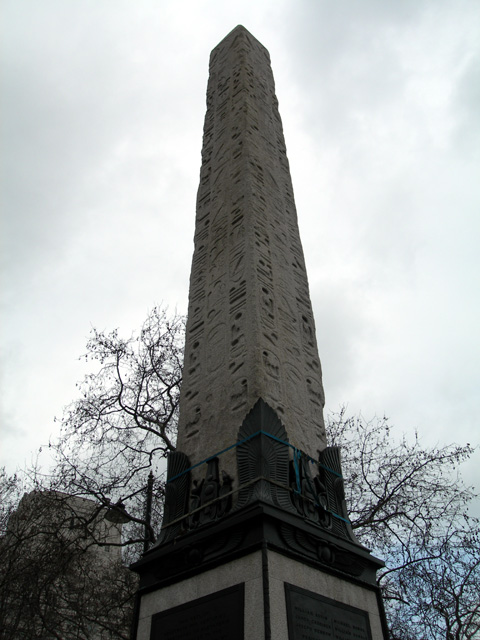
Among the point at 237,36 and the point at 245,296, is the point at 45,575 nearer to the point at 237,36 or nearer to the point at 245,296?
the point at 245,296

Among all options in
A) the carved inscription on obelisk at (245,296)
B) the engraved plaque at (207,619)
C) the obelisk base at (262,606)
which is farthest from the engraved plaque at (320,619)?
the carved inscription on obelisk at (245,296)

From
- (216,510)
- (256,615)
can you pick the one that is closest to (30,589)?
(216,510)

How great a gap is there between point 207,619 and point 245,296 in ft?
8.95

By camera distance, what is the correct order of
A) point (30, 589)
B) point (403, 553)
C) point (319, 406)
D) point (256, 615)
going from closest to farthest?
point (256, 615) → point (319, 406) → point (30, 589) → point (403, 553)

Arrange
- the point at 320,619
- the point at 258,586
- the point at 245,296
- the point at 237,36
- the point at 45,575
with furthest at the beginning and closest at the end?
the point at 237,36
the point at 45,575
the point at 245,296
the point at 320,619
the point at 258,586

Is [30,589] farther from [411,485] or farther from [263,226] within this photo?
[411,485]

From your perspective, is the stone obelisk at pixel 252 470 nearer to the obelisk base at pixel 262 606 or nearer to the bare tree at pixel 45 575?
the obelisk base at pixel 262 606

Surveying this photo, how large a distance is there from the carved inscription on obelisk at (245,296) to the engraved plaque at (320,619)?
123 centimetres

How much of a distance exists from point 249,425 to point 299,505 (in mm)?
662

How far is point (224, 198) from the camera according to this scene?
678cm

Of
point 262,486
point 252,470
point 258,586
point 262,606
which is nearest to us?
point 262,606

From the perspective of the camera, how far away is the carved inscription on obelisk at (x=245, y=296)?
461 cm

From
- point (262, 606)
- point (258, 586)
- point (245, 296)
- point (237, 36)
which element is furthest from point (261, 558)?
point (237, 36)

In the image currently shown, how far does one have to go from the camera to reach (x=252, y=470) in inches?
152
